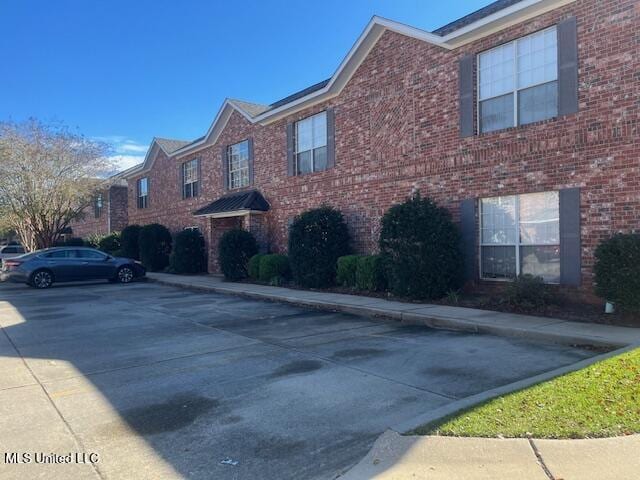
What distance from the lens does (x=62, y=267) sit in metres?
18.6

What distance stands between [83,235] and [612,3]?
134ft

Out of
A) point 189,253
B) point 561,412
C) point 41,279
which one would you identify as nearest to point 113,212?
point 189,253

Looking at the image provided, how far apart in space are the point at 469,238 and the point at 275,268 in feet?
23.2

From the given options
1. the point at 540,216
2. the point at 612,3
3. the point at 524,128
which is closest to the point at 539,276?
the point at 540,216

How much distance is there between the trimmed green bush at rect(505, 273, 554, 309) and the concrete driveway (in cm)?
195

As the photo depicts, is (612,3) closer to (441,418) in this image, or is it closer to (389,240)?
(389,240)

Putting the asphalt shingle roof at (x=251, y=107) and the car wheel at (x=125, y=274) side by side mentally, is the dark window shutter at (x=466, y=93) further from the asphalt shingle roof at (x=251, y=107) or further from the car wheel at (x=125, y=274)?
the car wheel at (x=125, y=274)

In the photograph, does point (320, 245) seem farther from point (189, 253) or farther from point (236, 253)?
point (189, 253)

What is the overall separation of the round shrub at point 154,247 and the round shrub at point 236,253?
728cm

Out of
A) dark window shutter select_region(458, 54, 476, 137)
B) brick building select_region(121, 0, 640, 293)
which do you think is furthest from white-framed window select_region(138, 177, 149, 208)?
dark window shutter select_region(458, 54, 476, 137)

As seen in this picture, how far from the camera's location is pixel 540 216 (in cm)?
1066

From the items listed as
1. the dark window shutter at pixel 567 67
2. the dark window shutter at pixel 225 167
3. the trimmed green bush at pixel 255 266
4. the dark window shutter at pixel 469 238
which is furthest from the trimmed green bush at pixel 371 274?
the dark window shutter at pixel 225 167

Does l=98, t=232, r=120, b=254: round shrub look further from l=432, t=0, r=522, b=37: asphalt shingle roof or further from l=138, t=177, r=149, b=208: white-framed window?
l=432, t=0, r=522, b=37: asphalt shingle roof

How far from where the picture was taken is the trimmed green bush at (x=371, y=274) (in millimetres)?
13109
